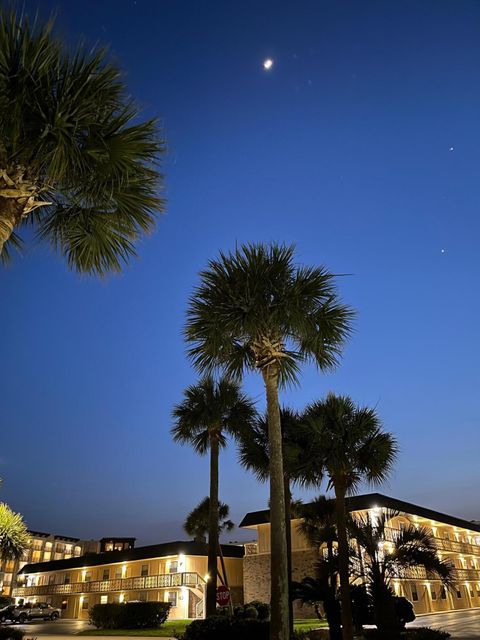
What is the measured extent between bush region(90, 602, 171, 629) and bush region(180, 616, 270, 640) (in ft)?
56.6

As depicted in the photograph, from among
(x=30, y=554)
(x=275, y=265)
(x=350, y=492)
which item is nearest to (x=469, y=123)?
(x=275, y=265)

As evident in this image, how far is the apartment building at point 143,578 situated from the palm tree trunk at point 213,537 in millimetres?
17422

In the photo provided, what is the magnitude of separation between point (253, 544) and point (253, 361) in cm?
2538

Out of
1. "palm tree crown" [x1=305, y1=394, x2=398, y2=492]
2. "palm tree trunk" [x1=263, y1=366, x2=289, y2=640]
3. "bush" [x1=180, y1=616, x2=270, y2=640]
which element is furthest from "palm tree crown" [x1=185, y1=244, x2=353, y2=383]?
"bush" [x1=180, y1=616, x2=270, y2=640]

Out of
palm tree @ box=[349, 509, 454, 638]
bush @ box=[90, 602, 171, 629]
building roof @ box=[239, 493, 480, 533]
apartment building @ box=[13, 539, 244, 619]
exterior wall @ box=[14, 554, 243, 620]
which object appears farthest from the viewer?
apartment building @ box=[13, 539, 244, 619]

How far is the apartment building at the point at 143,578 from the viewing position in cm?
3428

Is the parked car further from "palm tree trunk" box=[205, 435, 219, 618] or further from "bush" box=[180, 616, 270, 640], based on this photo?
"bush" box=[180, 616, 270, 640]

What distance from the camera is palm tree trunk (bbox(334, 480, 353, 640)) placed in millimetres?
12973

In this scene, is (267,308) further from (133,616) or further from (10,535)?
(133,616)

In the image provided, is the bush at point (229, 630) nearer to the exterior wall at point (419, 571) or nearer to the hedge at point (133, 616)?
the exterior wall at point (419, 571)

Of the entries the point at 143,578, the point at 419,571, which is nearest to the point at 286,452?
the point at 419,571

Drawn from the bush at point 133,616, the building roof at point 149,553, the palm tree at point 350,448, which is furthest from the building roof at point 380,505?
the palm tree at point 350,448

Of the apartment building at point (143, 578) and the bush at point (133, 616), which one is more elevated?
the apartment building at point (143, 578)

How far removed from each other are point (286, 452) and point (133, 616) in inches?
736
